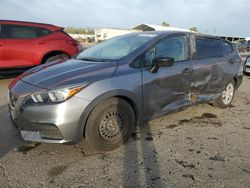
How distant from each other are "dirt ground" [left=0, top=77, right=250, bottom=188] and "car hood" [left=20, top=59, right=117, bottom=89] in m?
0.93

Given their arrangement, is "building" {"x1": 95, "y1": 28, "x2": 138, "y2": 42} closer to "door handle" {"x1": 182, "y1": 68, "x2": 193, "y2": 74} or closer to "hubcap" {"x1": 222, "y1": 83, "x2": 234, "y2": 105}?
"hubcap" {"x1": 222, "y1": 83, "x2": 234, "y2": 105}

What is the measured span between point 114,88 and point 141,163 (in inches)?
38.4

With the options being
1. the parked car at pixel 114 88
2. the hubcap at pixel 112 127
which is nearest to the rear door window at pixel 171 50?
the parked car at pixel 114 88

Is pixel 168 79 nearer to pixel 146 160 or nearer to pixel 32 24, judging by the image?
pixel 146 160

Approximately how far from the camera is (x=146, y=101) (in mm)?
Answer: 3750

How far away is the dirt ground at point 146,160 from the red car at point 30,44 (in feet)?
10.6

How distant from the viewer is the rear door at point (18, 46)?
280 inches

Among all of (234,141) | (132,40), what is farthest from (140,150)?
(132,40)

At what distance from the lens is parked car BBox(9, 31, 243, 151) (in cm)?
306

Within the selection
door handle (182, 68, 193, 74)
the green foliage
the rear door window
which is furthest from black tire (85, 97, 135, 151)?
the green foliage

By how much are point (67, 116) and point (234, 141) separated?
251 centimetres

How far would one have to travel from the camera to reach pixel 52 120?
119 inches

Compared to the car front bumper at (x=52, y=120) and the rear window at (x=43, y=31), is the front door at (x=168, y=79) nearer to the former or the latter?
the car front bumper at (x=52, y=120)

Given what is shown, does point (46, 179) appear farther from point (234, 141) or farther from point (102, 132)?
point (234, 141)
